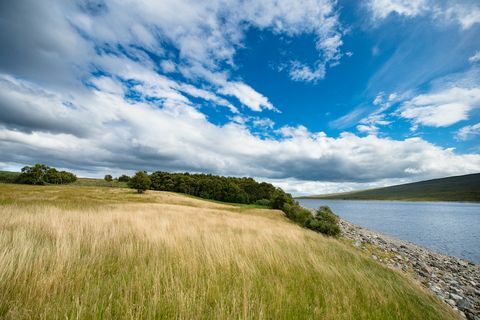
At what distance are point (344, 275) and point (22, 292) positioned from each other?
564 centimetres

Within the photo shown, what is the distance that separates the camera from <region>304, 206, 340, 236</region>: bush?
25541 mm

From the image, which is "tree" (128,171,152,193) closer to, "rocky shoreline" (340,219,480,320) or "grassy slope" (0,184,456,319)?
"rocky shoreline" (340,219,480,320)

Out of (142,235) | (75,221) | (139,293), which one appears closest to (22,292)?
(139,293)

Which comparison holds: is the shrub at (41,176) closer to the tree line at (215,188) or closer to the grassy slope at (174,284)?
the tree line at (215,188)

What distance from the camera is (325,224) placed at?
26.2m

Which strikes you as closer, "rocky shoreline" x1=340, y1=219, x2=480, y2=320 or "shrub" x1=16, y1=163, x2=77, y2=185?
"rocky shoreline" x1=340, y1=219, x2=480, y2=320

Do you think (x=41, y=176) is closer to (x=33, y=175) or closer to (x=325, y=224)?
(x=33, y=175)

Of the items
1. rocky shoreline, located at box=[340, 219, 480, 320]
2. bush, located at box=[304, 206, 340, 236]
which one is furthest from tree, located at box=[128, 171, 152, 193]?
rocky shoreline, located at box=[340, 219, 480, 320]

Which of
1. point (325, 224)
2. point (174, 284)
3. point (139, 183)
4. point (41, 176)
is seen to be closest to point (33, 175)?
point (41, 176)

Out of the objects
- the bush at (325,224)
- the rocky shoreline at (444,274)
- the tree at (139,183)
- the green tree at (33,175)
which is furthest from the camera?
the green tree at (33,175)

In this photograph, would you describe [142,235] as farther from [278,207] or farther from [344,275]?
[278,207]

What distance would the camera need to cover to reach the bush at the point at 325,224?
25.5m

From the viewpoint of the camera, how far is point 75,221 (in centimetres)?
706

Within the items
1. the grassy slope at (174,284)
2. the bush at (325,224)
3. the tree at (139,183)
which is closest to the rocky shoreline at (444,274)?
the bush at (325,224)
